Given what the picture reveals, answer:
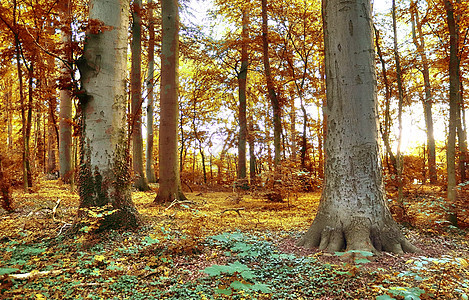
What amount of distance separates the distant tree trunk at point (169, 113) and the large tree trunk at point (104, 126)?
2.69m

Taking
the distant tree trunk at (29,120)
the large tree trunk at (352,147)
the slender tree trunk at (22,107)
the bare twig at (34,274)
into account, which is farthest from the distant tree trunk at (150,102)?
the bare twig at (34,274)

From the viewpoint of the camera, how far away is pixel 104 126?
3.71m

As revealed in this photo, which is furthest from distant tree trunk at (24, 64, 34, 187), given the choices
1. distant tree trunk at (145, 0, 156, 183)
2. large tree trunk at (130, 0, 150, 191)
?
distant tree trunk at (145, 0, 156, 183)

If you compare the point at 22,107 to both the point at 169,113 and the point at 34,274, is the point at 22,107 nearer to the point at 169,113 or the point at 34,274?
the point at 169,113

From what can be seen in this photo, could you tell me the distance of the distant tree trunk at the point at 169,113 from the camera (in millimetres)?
6621

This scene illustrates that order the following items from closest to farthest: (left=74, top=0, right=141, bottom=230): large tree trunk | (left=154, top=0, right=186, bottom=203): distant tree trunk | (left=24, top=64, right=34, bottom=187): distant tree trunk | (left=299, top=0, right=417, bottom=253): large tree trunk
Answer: (left=299, top=0, right=417, bottom=253): large tree trunk
(left=74, top=0, right=141, bottom=230): large tree trunk
(left=24, top=64, right=34, bottom=187): distant tree trunk
(left=154, top=0, right=186, bottom=203): distant tree trunk

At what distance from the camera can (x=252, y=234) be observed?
3971 millimetres

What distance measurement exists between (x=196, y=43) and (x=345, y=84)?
9.02 metres

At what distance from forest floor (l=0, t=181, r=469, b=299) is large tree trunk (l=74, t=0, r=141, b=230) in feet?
1.33

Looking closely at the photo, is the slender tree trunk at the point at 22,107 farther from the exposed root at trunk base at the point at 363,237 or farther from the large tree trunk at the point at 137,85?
the exposed root at trunk base at the point at 363,237

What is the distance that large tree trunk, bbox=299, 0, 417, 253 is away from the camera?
10.2ft

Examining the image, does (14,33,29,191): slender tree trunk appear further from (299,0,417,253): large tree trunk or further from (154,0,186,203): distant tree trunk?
(299,0,417,253): large tree trunk

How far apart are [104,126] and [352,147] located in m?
3.32

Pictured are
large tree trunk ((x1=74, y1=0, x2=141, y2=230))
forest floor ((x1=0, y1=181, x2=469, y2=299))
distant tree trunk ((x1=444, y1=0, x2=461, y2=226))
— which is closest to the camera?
forest floor ((x1=0, y1=181, x2=469, y2=299))
